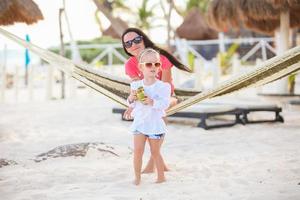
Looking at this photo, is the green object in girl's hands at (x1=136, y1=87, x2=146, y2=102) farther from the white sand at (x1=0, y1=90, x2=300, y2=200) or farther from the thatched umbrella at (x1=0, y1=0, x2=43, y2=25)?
the thatched umbrella at (x1=0, y1=0, x2=43, y2=25)

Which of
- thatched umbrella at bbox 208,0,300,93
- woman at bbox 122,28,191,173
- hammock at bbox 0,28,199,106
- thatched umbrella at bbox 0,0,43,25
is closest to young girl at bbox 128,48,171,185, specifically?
woman at bbox 122,28,191,173

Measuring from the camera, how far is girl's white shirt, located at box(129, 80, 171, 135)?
2.71 m

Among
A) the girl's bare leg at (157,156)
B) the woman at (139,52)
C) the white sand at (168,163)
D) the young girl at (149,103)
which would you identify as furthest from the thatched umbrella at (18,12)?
the girl's bare leg at (157,156)

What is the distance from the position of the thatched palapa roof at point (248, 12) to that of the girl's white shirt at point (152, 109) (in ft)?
13.6

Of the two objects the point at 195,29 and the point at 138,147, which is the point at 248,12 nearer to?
the point at 138,147

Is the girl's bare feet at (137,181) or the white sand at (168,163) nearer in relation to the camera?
the white sand at (168,163)

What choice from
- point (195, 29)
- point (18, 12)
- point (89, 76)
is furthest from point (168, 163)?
point (195, 29)

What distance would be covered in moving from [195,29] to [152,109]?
15.4 meters

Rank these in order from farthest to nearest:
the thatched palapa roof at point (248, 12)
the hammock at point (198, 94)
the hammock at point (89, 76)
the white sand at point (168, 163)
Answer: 1. the thatched palapa roof at point (248, 12)
2. the hammock at point (89, 76)
3. the hammock at point (198, 94)
4. the white sand at point (168, 163)

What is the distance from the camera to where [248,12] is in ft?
23.1

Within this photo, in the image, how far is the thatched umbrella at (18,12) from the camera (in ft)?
16.4

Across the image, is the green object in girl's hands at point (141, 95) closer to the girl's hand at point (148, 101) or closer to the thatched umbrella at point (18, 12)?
the girl's hand at point (148, 101)

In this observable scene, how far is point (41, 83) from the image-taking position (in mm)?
13570

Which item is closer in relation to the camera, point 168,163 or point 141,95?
point 141,95
